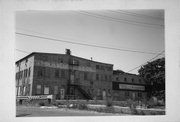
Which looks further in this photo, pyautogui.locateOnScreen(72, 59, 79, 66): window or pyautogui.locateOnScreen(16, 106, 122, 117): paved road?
pyautogui.locateOnScreen(72, 59, 79, 66): window

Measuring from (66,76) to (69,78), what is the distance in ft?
0.36

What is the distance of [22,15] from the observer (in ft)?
23.1

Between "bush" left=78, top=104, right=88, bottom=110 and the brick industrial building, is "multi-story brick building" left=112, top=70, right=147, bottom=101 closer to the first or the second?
the brick industrial building

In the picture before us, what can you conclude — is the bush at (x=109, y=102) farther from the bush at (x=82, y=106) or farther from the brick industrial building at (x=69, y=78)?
the bush at (x=82, y=106)

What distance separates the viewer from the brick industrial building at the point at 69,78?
7777 millimetres

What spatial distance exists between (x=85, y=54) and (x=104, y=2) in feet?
5.31

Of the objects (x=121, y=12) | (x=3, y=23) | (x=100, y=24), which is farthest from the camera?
(x=100, y=24)

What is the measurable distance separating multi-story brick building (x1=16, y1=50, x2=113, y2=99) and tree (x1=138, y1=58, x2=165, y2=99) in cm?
106

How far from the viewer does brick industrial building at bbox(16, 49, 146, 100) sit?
778 cm

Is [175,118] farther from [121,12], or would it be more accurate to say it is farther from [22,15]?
[22,15]

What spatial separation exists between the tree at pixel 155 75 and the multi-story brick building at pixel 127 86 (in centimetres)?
22

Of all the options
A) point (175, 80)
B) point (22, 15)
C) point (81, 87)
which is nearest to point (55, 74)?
point (81, 87)

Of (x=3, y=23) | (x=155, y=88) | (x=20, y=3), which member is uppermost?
(x=20, y=3)

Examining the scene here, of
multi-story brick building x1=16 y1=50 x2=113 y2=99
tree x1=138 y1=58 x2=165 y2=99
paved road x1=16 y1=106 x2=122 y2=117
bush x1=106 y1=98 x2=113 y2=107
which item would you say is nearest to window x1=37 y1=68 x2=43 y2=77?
multi-story brick building x1=16 y1=50 x2=113 y2=99
